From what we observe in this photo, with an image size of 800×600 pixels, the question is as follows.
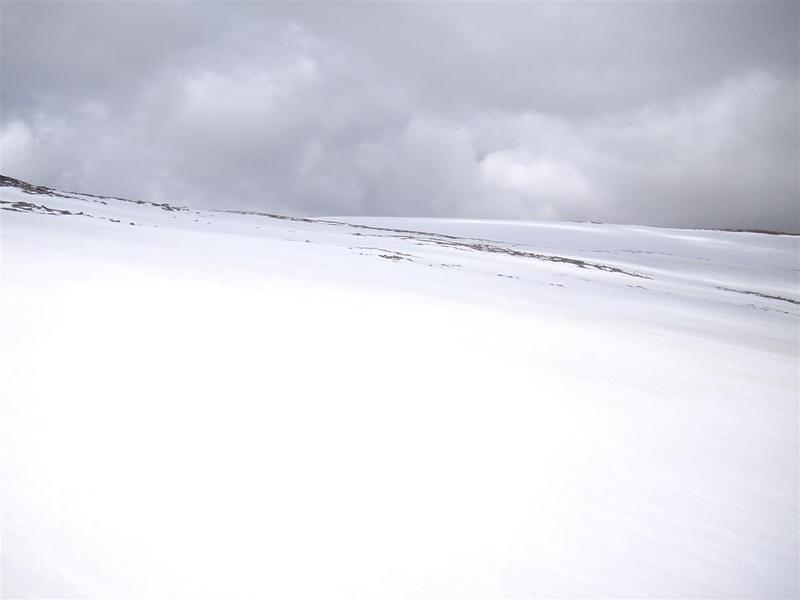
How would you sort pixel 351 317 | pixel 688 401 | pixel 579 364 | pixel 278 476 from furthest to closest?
pixel 351 317
pixel 579 364
pixel 688 401
pixel 278 476

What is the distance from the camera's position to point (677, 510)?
2133 millimetres

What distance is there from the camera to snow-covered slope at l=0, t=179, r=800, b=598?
4.89 ft

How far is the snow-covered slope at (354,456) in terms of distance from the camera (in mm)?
1490

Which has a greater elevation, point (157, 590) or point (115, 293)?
point (115, 293)

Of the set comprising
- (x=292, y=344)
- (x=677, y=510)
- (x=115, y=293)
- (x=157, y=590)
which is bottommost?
(x=677, y=510)

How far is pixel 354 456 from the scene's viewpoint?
2107 millimetres

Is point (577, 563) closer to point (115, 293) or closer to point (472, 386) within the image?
point (472, 386)

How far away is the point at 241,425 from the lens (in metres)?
2.17

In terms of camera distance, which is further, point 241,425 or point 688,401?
point 688,401

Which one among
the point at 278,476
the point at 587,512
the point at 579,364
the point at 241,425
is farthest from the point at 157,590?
the point at 579,364

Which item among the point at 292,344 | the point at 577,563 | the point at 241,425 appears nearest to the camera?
the point at 577,563

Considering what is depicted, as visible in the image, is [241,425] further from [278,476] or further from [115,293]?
[115,293]

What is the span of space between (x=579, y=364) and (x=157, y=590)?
376 centimetres

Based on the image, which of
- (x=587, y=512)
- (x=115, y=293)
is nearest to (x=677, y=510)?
(x=587, y=512)
